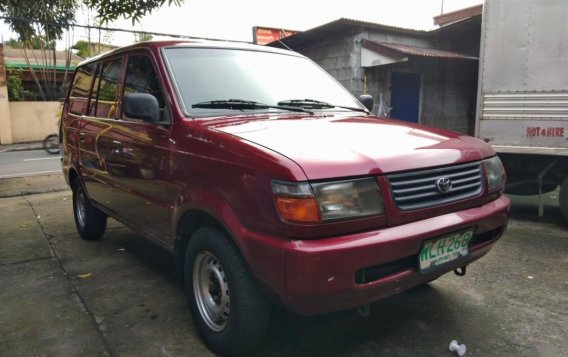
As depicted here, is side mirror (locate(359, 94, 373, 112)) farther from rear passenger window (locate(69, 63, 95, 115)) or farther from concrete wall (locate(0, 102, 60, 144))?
concrete wall (locate(0, 102, 60, 144))

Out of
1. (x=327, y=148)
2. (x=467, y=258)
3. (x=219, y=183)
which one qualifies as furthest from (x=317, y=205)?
(x=467, y=258)

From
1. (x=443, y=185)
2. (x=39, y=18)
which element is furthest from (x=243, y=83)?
(x=39, y=18)

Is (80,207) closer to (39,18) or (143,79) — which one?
(143,79)

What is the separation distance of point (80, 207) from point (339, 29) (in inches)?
289

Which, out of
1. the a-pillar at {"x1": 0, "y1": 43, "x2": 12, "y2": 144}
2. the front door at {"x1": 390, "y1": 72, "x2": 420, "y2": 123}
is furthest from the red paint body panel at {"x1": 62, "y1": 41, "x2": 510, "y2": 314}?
the a-pillar at {"x1": 0, "y1": 43, "x2": 12, "y2": 144}

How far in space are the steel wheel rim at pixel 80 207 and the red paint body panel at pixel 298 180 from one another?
6.28 feet

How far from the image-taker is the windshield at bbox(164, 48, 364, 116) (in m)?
2.94

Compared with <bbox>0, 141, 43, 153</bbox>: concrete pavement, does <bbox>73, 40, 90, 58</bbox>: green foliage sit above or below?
above

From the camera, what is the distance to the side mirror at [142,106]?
2.79m

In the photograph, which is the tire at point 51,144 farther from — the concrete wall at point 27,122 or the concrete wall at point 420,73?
the concrete wall at point 420,73

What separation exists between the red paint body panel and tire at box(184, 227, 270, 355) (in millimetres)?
131

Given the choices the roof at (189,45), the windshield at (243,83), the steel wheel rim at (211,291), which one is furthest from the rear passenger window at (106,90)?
the steel wheel rim at (211,291)

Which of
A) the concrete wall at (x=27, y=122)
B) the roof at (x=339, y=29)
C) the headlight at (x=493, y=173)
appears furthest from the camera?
the concrete wall at (x=27, y=122)

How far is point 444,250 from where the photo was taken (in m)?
2.39
